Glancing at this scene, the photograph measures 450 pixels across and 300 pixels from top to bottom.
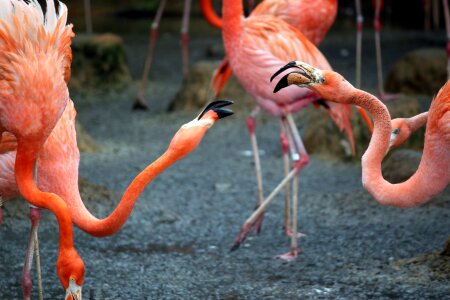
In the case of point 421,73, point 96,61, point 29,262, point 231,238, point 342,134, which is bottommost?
point 96,61

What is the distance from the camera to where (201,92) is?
8367 mm

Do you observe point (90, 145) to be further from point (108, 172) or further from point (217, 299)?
point (217, 299)

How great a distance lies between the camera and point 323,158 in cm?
685

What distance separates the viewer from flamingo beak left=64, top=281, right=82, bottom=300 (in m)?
3.36

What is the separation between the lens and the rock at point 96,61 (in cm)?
940

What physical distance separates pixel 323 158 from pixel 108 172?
168 cm

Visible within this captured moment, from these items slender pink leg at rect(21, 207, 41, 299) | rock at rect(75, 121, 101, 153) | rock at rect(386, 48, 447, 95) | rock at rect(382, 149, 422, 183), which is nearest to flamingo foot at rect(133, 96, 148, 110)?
rock at rect(75, 121, 101, 153)

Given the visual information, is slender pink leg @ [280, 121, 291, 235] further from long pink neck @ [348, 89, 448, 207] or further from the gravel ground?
long pink neck @ [348, 89, 448, 207]

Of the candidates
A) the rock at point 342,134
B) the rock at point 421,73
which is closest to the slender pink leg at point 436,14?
the rock at point 421,73

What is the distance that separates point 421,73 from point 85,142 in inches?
136

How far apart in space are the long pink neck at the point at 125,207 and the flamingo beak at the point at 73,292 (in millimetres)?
360

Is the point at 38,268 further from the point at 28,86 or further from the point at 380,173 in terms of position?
the point at 380,173

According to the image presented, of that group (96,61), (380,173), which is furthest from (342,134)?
(96,61)

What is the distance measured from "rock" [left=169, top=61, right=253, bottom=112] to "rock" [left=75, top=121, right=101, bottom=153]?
58.1 inches
